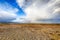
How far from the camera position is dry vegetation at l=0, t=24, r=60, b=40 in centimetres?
217

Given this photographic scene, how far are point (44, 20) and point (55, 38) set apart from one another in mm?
452

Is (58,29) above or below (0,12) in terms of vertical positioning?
below

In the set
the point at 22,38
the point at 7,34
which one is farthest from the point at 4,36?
the point at 22,38

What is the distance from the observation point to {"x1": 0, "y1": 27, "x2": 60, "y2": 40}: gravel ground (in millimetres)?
2156

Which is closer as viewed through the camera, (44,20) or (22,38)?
(22,38)

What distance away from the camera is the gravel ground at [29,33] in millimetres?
2156

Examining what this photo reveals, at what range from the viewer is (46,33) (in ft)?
7.45

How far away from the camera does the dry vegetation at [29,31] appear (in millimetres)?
2166

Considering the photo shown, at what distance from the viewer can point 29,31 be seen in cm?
231

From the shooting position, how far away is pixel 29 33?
2.27 m

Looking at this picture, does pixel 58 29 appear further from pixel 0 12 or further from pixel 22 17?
pixel 0 12

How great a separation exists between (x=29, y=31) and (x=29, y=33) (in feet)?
0.17

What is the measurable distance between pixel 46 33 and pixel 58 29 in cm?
26

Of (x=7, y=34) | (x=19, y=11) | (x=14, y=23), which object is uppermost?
(x=19, y=11)
